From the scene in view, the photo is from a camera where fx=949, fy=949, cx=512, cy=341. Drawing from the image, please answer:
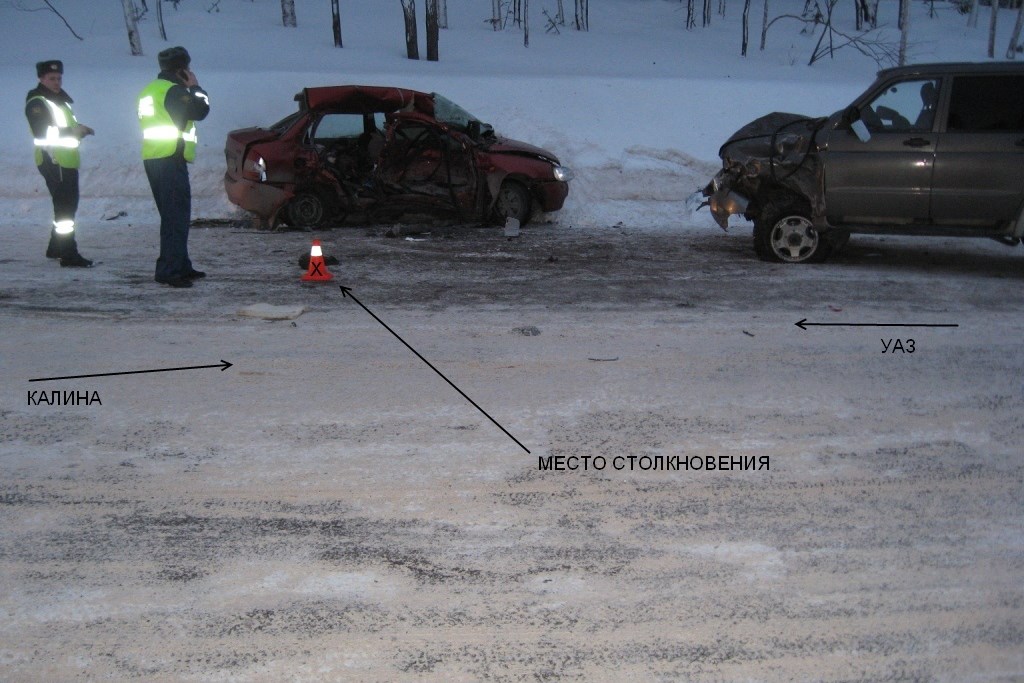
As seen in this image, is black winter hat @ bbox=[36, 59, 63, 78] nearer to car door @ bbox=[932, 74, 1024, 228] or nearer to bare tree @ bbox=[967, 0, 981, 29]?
car door @ bbox=[932, 74, 1024, 228]

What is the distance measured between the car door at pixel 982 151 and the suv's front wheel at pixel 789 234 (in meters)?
1.22

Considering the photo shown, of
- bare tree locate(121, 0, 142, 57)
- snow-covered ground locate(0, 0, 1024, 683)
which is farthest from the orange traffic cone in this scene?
bare tree locate(121, 0, 142, 57)

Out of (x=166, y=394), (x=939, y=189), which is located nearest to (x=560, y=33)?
(x=939, y=189)

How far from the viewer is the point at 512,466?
195 inches

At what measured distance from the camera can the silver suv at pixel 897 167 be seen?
30.3 feet

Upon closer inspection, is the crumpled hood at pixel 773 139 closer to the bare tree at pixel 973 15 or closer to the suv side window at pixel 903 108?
the suv side window at pixel 903 108

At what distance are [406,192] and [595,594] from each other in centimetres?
861

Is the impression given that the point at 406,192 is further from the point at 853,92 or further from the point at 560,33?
the point at 560,33

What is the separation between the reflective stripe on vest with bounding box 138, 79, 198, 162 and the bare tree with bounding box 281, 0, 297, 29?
13935mm

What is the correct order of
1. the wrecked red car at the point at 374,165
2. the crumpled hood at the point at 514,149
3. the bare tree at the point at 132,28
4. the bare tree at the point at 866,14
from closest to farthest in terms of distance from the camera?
1. the wrecked red car at the point at 374,165
2. the crumpled hood at the point at 514,149
3. the bare tree at the point at 132,28
4. the bare tree at the point at 866,14

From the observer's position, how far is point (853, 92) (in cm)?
1753

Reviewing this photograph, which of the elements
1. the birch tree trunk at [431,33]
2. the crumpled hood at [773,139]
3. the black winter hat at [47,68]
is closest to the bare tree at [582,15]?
the birch tree trunk at [431,33]

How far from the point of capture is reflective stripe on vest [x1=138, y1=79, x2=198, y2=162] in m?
8.44

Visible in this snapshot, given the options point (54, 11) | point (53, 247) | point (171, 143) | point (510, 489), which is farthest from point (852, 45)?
point (510, 489)
